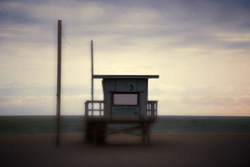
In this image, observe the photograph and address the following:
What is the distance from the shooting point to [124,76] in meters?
21.4

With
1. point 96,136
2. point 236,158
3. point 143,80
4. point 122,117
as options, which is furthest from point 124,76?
point 236,158

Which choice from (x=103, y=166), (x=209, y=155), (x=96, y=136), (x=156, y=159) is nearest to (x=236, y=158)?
(x=209, y=155)

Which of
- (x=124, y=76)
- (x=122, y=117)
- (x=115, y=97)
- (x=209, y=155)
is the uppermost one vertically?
(x=124, y=76)

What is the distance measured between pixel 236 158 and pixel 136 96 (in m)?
8.11

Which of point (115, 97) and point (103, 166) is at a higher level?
point (115, 97)

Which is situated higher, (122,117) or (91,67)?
(91,67)

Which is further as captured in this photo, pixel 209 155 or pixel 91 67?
pixel 91 67

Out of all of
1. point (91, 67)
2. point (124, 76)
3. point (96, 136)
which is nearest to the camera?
point (124, 76)

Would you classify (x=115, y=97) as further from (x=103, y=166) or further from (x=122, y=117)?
(x=103, y=166)

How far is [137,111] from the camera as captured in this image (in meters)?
21.7

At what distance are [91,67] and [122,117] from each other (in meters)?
10.6

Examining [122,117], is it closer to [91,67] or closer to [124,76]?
[124,76]

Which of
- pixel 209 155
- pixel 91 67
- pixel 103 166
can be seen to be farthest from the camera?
pixel 91 67

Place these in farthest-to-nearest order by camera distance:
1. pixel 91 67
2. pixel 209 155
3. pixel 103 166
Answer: pixel 91 67 < pixel 209 155 < pixel 103 166
